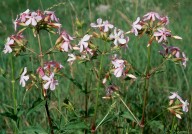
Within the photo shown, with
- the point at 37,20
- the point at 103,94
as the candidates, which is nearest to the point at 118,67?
the point at 37,20

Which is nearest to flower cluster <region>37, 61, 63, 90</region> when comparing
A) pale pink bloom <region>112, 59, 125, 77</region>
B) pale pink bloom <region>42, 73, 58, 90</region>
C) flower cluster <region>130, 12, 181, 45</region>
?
pale pink bloom <region>42, 73, 58, 90</region>

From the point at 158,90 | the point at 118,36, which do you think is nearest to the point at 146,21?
the point at 118,36

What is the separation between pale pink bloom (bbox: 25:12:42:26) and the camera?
5.61 feet

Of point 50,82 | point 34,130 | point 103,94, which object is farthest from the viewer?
point 103,94

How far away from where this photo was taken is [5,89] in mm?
3096

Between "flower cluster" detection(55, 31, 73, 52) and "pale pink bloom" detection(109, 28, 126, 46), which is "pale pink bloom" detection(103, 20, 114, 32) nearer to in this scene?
"pale pink bloom" detection(109, 28, 126, 46)

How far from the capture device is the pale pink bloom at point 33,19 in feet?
5.61

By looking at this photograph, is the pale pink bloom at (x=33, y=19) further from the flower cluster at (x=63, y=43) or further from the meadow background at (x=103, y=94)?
the meadow background at (x=103, y=94)

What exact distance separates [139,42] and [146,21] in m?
1.64

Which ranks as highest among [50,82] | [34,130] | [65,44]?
[65,44]

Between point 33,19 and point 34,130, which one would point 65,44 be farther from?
point 34,130

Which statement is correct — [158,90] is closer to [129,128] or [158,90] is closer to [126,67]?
[129,128]

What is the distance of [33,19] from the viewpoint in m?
1.72

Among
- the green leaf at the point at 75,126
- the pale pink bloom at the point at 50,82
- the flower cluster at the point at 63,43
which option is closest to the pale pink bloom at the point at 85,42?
the flower cluster at the point at 63,43
